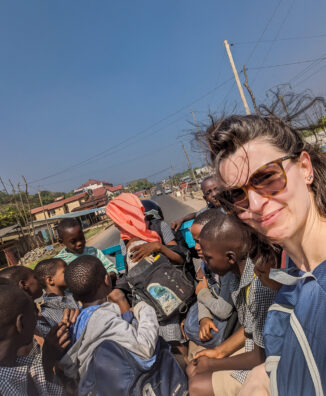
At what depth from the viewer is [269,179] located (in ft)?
3.39

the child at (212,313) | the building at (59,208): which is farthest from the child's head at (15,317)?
the building at (59,208)

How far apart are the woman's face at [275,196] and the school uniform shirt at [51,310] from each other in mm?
1540

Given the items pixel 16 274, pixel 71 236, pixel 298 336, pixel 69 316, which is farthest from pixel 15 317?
pixel 71 236

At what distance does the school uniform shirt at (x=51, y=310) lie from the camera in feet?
5.97

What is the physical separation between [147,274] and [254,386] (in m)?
1.23

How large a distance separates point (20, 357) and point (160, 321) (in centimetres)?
124

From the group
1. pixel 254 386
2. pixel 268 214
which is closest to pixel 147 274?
pixel 254 386

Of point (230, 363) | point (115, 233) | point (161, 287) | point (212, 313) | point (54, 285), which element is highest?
point (54, 285)

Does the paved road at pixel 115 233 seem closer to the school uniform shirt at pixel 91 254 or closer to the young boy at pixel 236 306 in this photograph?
the school uniform shirt at pixel 91 254

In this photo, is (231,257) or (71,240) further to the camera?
(71,240)

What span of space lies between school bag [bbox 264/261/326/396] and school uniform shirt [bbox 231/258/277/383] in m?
0.44

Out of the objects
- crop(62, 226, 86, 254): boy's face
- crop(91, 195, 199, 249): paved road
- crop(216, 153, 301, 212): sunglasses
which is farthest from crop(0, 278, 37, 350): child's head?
crop(91, 195, 199, 249): paved road

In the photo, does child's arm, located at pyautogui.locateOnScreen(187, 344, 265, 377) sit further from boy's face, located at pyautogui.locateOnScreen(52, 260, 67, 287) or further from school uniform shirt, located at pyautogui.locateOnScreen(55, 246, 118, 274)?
school uniform shirt, located at pyautogui.locateOnScreen(55, 246, 118, 274)

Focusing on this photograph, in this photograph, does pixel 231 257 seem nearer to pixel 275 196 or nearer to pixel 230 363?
pixel 230 363
